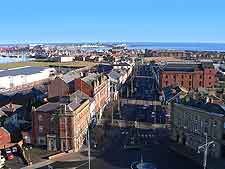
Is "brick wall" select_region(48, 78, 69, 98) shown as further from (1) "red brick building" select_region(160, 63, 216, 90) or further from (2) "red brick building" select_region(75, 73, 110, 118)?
(1) "red brick building" select_region(160, 63, 216, 90)

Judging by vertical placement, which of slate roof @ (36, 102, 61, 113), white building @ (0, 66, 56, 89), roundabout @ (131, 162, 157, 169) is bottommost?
roundabout @ (131, 162, 157, 169)

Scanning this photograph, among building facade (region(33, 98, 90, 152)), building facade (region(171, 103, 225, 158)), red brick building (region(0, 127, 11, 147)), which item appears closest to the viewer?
building facade (region(171, 103, 225, 158))

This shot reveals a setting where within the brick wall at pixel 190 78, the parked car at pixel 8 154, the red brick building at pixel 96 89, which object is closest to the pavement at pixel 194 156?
the red brick building at pixel 96 89

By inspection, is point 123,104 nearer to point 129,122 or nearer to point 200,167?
point 129,122

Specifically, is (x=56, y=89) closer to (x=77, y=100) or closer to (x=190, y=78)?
(x=77, y=100)

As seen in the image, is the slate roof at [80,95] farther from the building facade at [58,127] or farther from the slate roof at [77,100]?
the building facade at [58,127]

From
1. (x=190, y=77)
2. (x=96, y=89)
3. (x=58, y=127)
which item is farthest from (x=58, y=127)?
(x=190, y=77)

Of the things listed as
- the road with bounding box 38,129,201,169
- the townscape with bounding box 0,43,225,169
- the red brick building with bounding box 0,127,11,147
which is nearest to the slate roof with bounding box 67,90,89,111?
the townscape with bounding box 0,43,225,169

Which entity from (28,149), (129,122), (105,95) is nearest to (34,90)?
(105,95)

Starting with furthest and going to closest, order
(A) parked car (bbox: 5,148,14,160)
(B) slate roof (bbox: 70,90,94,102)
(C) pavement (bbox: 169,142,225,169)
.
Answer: (B) slate roof (bbox: 70,90,94,102) → (A) parked car (bbox: 5,148,14,160) → (C) pavement (bbox: 169,142,225,169)

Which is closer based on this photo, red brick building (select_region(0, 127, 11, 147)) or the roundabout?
the roundabout
